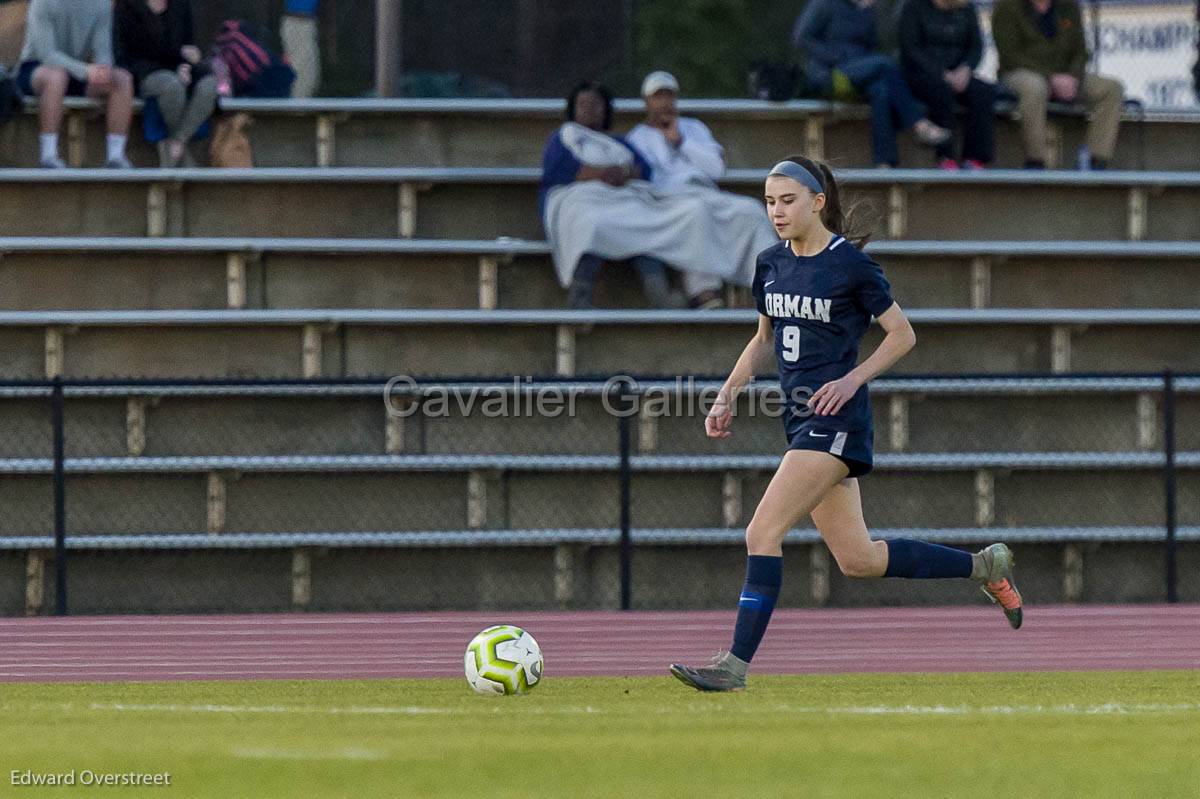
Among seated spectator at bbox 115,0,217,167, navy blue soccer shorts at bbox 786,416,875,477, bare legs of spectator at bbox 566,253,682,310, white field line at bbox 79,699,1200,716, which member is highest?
seated spectator at bbox 115,0,217,167

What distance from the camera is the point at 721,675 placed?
25.6 ft

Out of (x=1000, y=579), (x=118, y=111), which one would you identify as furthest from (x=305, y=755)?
(x=118, y=111)

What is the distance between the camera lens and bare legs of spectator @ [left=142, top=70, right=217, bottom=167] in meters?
14.5

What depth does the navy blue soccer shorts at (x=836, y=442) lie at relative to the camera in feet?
25.2

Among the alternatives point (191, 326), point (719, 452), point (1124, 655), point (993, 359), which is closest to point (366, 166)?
point (191, 326)

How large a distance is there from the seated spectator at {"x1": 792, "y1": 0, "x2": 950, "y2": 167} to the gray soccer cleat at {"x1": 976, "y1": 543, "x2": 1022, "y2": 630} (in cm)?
674

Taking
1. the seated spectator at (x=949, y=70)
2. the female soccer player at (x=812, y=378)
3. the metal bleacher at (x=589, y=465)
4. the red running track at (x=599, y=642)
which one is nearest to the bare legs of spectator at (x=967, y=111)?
the seated spectator at (x=949, y=70)

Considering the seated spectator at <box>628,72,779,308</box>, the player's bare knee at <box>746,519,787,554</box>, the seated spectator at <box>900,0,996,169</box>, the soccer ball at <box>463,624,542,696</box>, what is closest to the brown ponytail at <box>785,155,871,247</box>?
the player's bare knee at <box>746,519,787,554</box>

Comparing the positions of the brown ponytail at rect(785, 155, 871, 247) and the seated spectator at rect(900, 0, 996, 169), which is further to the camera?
the seated spectator at rect(900, 0, 996, 169)

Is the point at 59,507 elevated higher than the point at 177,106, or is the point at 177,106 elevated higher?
the point at 177,106

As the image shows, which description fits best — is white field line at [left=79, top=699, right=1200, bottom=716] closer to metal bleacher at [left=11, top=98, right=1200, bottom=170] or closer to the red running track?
the red running track

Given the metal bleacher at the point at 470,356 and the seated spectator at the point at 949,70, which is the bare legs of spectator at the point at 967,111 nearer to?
the seated spectator at the point at 949,70

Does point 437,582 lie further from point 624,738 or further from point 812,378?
point 624,738

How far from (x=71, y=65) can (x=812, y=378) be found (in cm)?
829
